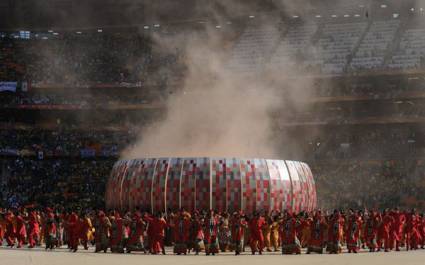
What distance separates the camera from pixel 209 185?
78.5 feet

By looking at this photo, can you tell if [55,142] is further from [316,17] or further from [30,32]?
[316,17]

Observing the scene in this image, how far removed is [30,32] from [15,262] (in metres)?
39.2

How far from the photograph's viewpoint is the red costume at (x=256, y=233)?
2209cm

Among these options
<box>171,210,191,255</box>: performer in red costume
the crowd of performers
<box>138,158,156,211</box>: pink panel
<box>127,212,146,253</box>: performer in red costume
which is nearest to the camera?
<box>171,210,191,255</box>: performer in red costume

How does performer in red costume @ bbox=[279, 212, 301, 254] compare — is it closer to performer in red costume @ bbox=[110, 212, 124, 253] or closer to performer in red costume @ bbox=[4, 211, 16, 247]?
performer in red costume @ bbox=[110, 212, 124, 253]

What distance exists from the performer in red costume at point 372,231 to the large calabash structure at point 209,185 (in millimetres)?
2417

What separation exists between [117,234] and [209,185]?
130 inches

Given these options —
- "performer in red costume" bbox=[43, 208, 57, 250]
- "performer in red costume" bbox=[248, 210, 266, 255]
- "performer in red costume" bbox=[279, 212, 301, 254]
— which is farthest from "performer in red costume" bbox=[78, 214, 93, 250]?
"performer in red costume" bbox=[279, 212, 301, 254]

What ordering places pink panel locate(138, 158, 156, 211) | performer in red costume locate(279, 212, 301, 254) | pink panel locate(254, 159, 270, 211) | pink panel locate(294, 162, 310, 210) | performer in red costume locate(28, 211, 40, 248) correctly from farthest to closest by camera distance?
pink panel locate(294, 162, 310, 210), performer in red costume locate(28, 211, 40, 248), pink panel locate(138, 158, 156, 211), pink panel locate(254, 159, 270, 211), performer in red costume locate(279, 212, 301, 254)

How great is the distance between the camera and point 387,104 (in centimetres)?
4944

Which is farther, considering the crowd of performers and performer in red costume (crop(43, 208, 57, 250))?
performer in red costume (crop(43, 208, 57, 250))

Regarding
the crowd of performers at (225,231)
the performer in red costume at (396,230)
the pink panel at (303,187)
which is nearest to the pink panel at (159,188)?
the crowd of performers at (225,231)

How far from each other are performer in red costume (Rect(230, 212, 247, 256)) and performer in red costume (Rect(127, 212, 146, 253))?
2.51 metres

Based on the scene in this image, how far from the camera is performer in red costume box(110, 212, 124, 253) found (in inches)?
877
